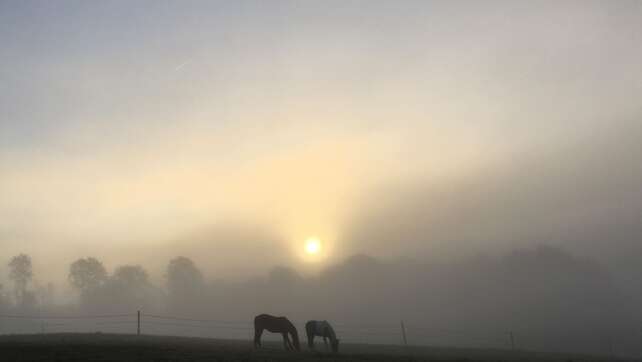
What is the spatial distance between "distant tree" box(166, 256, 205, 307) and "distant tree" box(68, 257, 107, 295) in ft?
63.0

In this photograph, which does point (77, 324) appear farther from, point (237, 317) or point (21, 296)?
point (237, 317)

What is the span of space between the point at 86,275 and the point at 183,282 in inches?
1032

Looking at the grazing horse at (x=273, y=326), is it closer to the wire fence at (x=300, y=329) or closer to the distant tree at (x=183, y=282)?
the wire fence at (x=300, y=329)

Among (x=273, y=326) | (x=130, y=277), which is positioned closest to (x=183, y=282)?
(x=130, y=277)

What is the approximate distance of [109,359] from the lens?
20.1 m

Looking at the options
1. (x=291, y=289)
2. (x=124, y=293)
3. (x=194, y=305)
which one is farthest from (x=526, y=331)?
(x=124, y=293)

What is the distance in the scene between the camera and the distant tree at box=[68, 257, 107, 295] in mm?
121512

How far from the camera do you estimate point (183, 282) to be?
129 meters

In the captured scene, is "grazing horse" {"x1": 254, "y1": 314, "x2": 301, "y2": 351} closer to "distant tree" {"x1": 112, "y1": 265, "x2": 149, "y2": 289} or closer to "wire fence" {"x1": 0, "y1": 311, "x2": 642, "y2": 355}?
"wire fence" {"x1": 0, "y1": 311, "x2": 642, "y2": 355}

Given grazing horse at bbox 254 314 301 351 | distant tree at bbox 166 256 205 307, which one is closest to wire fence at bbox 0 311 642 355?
distant tree at bbox 166 256 205 307

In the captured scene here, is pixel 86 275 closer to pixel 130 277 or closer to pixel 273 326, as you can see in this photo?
pixel 130 277

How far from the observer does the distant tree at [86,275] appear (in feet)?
399

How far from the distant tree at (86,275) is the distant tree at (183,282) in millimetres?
19188

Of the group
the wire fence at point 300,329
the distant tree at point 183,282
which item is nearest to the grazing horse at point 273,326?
the wire fence at point 300,329
